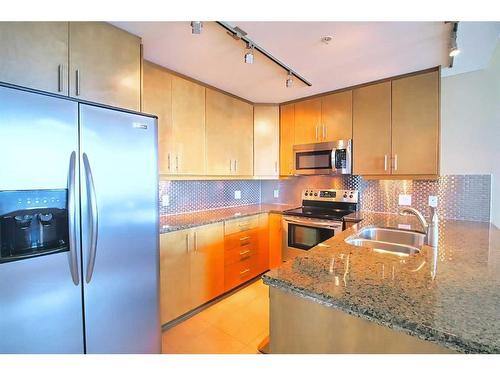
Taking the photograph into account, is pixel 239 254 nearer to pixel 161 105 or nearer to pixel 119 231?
pixel 119 231

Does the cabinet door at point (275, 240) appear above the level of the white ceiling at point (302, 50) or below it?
below

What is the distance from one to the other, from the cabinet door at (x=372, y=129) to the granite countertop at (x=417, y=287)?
1221 millimetres

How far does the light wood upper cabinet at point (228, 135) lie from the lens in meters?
2.68

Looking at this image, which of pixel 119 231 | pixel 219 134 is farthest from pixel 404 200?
pixel 119 231

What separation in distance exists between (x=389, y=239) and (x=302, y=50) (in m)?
1.65

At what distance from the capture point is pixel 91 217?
1.33 metres

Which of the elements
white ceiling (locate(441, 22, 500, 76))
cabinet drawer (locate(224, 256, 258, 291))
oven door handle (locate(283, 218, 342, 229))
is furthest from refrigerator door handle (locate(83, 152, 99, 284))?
white ceiling (locate(441, 22, 500, 76))

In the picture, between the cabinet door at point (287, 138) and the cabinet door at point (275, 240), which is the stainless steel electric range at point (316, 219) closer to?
the cabinet door at point (275, 240)

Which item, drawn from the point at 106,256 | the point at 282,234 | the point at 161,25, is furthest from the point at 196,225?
the point at 161,25

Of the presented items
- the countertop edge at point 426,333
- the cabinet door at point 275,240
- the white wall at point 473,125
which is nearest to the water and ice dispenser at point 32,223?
the countertop edge at point 426,333

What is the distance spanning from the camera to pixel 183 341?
197 centimetres

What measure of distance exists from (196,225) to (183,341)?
36.9 inches

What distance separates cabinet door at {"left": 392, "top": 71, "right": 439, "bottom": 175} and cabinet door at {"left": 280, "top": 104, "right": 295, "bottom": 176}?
115 cm
